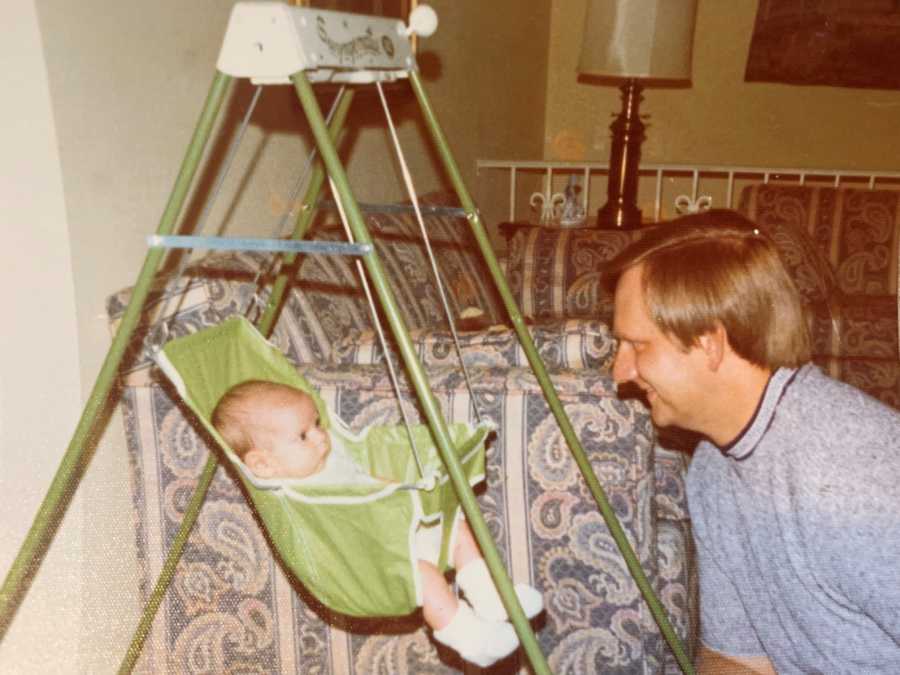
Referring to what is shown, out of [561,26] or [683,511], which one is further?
[561,26]

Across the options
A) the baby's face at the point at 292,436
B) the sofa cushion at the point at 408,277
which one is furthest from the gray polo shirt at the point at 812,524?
the sofa cushion at the point at 408,277

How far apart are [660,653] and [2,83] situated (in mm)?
1477

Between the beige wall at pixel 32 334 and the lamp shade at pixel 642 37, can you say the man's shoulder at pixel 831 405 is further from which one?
the lamp shade at pixel 642 37

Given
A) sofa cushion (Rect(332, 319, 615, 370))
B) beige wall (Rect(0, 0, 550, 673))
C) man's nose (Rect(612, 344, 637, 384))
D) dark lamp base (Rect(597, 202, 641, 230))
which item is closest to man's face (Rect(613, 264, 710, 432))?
man's nose (Rect(612, 344, 637, 384))

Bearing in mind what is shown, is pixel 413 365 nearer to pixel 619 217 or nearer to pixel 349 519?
pixel 349 519

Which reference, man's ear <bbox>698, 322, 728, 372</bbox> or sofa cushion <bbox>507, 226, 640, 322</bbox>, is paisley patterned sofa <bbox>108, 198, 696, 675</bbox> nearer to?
man's ear <bbox>698, 322, 728, 372</bbox>

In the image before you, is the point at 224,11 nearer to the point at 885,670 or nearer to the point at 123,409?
the point at 123,409

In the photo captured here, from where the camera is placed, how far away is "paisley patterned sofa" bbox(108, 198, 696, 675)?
5.27 ft

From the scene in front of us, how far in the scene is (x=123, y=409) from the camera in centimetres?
167

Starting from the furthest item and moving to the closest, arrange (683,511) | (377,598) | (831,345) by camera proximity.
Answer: (831,345), (683,511), (377,598)

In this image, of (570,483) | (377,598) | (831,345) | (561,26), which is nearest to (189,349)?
(377,598)

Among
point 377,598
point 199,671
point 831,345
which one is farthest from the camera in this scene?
point 831,345

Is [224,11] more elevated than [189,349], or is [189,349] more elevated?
[224,11]

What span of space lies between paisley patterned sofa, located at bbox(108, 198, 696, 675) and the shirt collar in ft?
0.87
